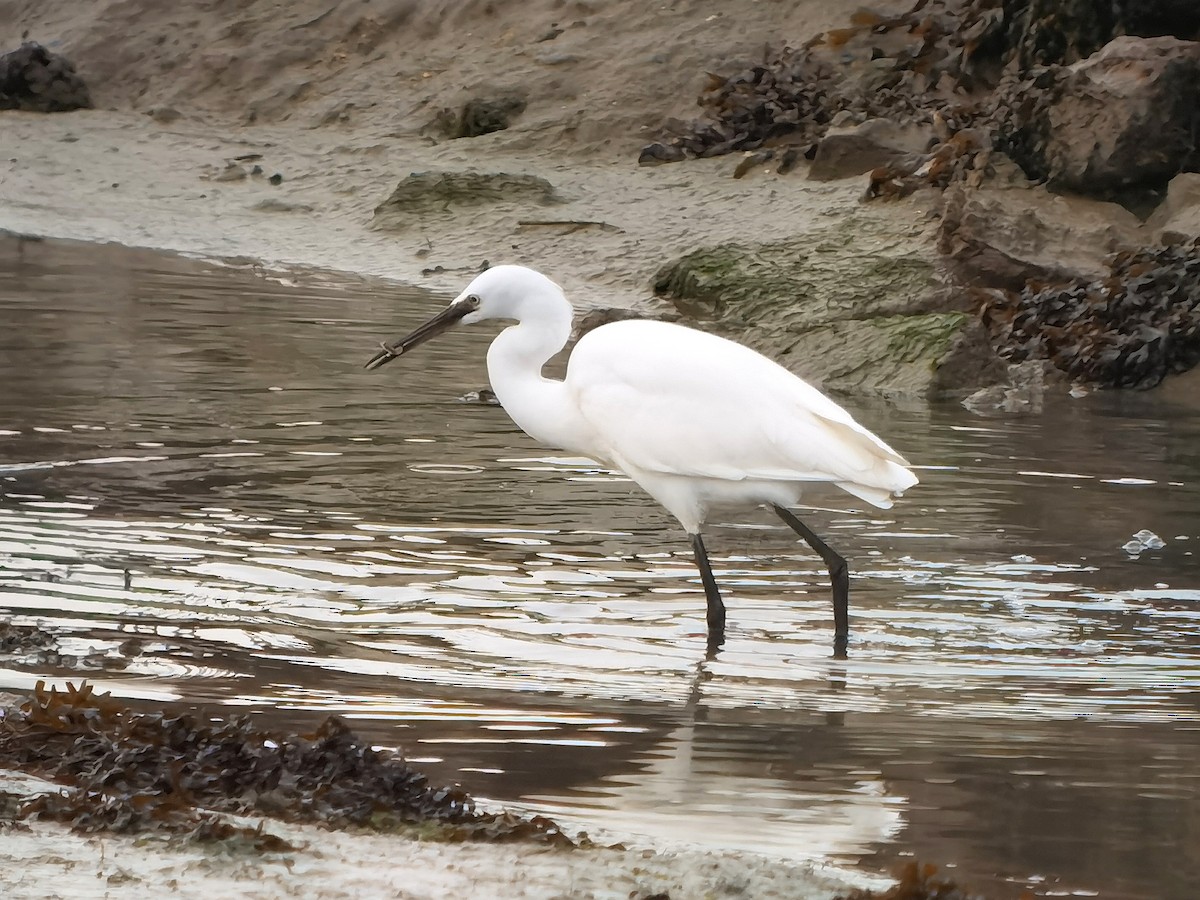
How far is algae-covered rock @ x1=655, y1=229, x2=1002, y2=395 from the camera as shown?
35.0ft

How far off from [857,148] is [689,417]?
30.0 feet

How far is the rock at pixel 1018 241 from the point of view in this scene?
39.6 feet

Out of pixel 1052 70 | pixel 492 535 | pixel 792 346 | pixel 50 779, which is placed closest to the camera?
pixel 50 779

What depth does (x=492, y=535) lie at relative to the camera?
23.0 feet

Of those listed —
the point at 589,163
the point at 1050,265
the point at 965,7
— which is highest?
the point at 965,7

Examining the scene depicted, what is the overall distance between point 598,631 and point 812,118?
36.2 feet

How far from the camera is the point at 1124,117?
13.2m

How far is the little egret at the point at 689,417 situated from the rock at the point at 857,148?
28.5ft

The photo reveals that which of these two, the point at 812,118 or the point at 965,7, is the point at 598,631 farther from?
the point at 965,7

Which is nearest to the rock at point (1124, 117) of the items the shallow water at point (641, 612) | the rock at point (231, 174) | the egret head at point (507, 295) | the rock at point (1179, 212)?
the rock at point (1179, 212)

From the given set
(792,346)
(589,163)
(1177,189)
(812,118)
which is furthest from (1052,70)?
(589,163)

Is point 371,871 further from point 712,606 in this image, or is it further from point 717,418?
point 717,418

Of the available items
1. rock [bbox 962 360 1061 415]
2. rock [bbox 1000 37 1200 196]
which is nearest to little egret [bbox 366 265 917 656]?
rock [bbox 962 360 1061 415]

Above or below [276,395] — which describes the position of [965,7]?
above
